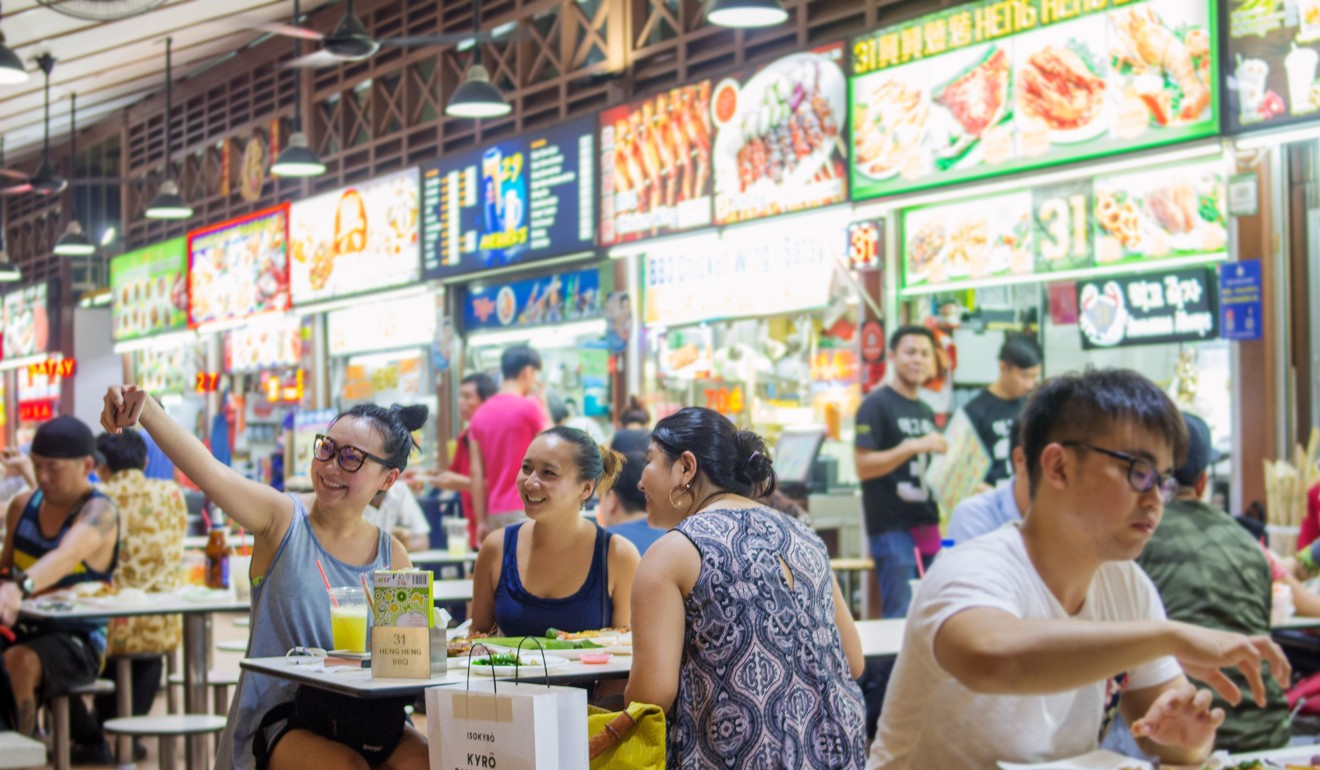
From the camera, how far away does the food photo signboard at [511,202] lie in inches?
425

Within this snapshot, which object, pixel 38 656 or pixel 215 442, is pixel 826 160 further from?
pixel 215 442

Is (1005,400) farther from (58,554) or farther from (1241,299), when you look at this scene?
(58,554)

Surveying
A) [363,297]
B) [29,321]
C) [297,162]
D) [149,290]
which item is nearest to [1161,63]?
[297,162]

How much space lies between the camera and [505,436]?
25.9ft

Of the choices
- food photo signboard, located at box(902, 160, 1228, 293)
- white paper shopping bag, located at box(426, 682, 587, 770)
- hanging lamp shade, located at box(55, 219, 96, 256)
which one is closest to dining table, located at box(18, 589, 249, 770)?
white paper shopping bag, located at box(426, 682, 587, 770)

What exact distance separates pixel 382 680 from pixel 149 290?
15.9 metres

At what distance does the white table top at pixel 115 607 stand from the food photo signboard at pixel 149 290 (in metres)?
11.6

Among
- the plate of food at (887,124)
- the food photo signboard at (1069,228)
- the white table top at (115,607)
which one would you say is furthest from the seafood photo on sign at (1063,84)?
the white table top at (115,607)

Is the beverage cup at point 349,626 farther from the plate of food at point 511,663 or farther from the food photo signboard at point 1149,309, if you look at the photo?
the food photo signboard at point 1149,309

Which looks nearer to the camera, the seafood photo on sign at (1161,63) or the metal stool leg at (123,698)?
the metal stool leg at (123,698)

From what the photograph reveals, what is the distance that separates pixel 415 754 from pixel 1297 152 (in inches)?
205

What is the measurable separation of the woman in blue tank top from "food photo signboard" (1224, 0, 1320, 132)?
12.8 feet

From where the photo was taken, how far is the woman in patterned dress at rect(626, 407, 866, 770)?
3.07 m

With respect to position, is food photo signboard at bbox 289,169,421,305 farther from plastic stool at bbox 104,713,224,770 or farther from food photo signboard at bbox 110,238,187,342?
plastic stool at bbox 104,713,224,770
